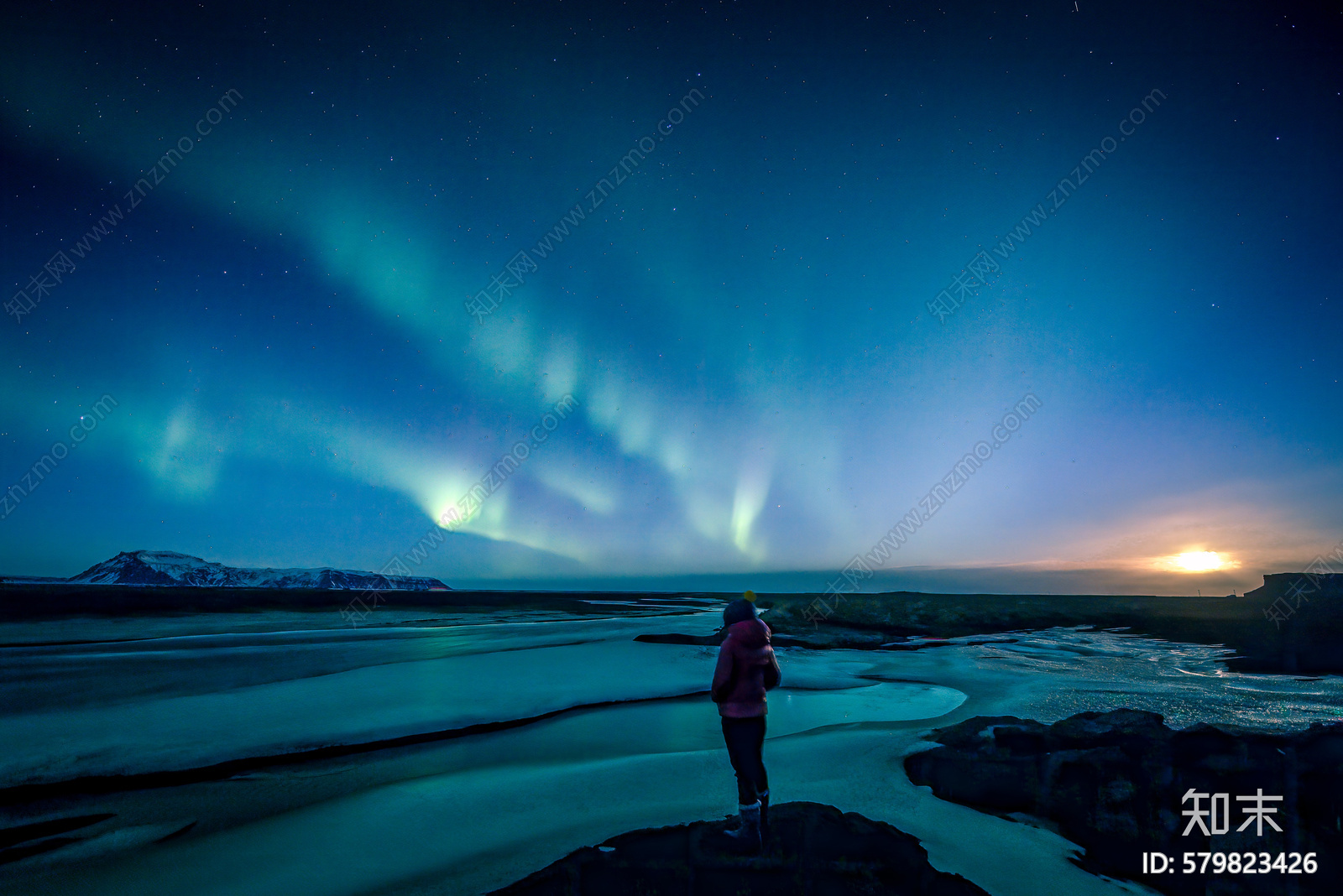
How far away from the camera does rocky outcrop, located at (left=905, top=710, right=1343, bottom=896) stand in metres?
4.96

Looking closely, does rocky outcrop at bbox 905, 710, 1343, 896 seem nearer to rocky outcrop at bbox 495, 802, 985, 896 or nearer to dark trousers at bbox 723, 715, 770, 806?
rocky outcrop at bbox 495, 802, 985, 896

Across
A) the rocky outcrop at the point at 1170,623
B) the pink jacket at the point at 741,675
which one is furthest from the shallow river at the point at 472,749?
the rocky outcrop at the point at 1170,623

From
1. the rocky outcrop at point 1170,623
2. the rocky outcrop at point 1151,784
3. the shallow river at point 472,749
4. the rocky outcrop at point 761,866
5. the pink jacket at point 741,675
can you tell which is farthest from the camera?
the rocky outcrop at point 1170,623

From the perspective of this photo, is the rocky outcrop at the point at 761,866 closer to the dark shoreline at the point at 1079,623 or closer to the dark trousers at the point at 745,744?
the dark trousers at the point at 745,744

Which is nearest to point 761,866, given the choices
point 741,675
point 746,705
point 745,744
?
point 745,744

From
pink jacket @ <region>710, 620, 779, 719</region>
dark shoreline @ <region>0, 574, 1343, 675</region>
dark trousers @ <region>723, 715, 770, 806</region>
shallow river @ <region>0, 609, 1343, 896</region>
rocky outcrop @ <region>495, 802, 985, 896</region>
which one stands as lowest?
dark shoreline @ <region>0, 574, 1343, 675</region>

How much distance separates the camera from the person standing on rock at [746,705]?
486 cm

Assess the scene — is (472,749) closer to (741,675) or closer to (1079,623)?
(741,675)

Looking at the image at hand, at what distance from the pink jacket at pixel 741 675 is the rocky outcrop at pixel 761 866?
1.21 m

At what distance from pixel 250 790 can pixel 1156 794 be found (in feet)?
34.8

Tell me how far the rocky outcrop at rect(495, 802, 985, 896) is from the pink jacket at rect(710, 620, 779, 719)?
1206 millimetres

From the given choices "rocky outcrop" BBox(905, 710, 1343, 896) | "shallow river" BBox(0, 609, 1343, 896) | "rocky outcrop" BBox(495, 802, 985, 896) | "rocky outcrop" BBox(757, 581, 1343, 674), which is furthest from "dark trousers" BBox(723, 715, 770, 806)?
"rocky outcrop" BBox(757, 581, 1343, 674)

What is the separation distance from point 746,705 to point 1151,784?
5.20 meters

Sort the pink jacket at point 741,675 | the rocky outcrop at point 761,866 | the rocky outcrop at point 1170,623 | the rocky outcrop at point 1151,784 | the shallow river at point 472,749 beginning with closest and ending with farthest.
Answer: the rocky outcrop at point 761,866, the pink jacket at point 741,675, the rocky outcrop at point 1151,784, the shallow river at point 472,749, the rocky outcrop at point 1170,623
